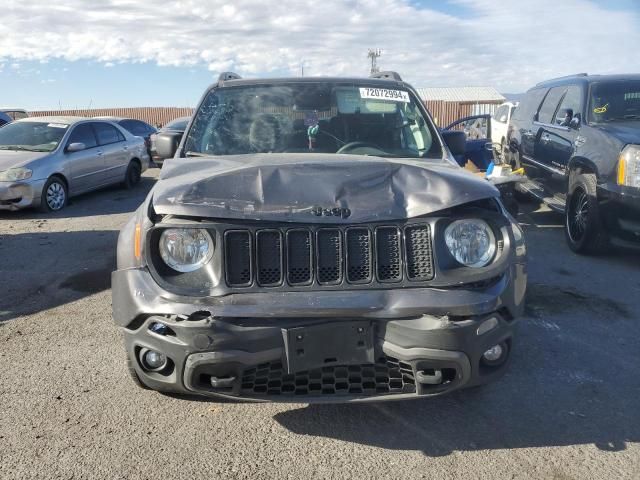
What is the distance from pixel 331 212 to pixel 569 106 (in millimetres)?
5973

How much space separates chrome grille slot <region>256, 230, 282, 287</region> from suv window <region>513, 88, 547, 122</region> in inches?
285

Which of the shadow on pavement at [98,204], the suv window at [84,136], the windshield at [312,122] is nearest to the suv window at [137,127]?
the shadow on pavement at [98,204]

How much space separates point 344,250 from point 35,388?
2.27 metres

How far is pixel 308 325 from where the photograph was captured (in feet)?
8.55

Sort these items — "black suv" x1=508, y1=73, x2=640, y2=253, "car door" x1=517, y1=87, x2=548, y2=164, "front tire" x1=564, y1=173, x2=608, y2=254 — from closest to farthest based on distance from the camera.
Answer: "black suv" x1=508, y1=73, x2=640, y2=253 → "front tire" x1=564, y1=173, x2=608, y2=254 → "car door" x1=517, y1=87, x2=548, y2=164

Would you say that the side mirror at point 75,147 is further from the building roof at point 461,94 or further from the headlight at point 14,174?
the building roof at point 461,94

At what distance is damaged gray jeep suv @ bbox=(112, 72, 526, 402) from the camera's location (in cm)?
261

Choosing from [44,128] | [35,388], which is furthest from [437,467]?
[44,128]

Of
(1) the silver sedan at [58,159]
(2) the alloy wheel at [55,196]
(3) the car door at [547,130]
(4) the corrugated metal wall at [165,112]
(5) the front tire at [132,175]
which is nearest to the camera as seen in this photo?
(3) the car door at [547,130]

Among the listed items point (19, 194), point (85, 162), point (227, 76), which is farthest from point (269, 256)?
point (85, 162)

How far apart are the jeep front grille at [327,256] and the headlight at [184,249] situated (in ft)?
0.46

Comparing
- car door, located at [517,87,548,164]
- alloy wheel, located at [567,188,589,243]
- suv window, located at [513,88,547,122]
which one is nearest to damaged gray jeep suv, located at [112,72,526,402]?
alloy wheel, located at [567,188,589,243]

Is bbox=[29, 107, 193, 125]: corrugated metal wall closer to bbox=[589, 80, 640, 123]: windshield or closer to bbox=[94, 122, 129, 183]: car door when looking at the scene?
bbox=[94, 122, 129, 183]: car door

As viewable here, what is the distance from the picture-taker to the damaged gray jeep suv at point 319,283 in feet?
8.55
